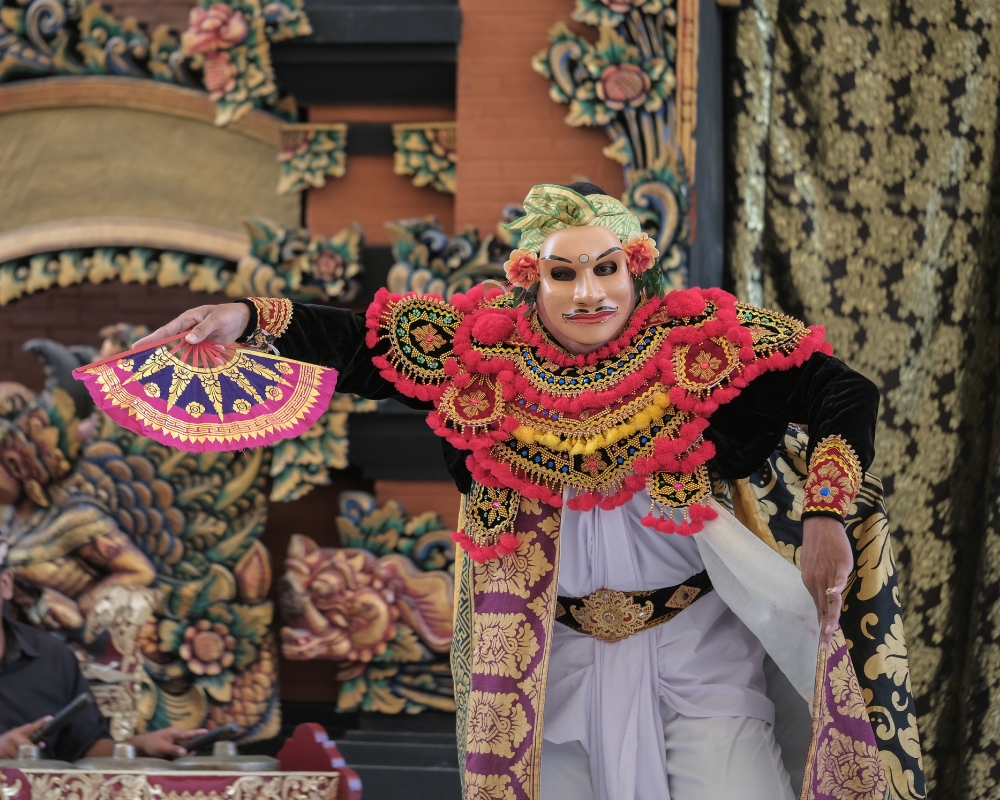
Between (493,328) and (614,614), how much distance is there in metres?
0.57

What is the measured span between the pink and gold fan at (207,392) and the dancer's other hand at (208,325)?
0.01 meters

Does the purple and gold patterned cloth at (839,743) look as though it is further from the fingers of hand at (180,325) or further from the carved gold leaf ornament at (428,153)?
the carved gold leaf ornament at (428,153)

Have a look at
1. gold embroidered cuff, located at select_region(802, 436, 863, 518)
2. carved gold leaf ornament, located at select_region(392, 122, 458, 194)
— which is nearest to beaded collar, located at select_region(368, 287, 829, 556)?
gold embroidered cuff, located at select_region(802, 436, 863, 518)

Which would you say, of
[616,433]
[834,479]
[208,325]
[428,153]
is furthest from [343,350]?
[428,153]

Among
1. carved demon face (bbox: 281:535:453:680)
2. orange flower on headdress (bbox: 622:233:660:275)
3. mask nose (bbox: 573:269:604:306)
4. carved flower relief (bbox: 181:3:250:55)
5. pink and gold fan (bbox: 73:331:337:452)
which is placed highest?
carved flower relief (bbox: 181:3:250:55)

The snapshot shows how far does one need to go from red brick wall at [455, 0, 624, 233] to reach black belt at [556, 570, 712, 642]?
1.88 metres

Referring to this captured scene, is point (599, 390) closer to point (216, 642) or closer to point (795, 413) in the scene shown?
point (795, 413)

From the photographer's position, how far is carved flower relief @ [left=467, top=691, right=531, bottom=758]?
7.72 ft

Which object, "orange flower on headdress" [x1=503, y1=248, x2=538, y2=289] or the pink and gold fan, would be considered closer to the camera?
the pink and gold fan

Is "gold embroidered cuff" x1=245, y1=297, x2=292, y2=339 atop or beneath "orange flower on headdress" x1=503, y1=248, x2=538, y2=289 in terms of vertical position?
beneath

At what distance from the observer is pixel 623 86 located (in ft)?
13.0

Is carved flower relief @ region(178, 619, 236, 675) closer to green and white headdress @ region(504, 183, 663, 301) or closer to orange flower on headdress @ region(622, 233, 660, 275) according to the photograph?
green and white headdress @ region(504, 183, 663, 301)

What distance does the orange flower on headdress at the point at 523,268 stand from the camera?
8.11ft

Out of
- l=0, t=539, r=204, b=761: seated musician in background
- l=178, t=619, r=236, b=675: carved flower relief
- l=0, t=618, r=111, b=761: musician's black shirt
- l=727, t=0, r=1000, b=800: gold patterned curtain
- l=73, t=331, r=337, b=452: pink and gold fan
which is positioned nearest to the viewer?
l=73, t=331, r=337, b=452: pink and gold fan
